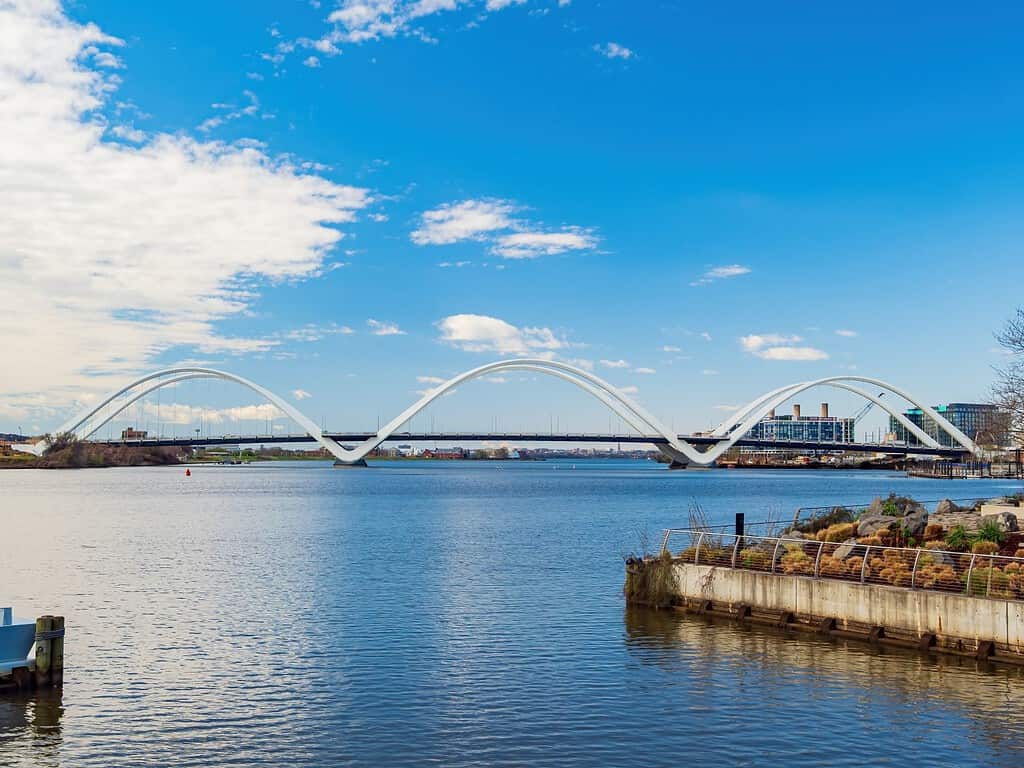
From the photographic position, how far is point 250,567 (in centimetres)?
3456

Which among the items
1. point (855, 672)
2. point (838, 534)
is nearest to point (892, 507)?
point (838, 534)

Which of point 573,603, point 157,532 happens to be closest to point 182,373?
point 157,532

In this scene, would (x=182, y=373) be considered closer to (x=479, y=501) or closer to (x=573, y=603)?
(x=479, y=501)

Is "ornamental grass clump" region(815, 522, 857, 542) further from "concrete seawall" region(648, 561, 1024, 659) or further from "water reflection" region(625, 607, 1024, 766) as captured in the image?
"water reflection" region(625, 607, 1024, 766)

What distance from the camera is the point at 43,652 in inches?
646

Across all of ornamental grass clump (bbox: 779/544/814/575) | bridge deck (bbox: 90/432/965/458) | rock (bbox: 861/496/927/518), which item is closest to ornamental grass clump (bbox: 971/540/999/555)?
ornamental grass clump (bbox: 779/544/814/575)

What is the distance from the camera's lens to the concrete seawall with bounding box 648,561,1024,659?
59.7 ft

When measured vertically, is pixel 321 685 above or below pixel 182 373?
below

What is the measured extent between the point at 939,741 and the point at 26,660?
14722mm

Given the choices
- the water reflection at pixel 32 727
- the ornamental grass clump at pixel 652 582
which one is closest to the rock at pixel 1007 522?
the ornamental grass clump at pixel 652 582

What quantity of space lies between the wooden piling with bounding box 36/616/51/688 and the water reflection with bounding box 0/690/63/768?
221 mm

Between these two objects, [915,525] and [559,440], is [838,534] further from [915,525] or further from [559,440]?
[559,440]

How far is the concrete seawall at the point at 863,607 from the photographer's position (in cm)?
1820

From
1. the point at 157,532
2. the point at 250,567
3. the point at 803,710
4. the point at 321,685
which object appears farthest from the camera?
Result: the point at 157,532
